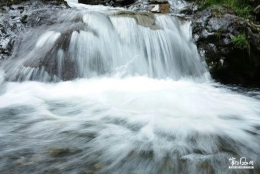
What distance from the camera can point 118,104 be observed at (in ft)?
14.5

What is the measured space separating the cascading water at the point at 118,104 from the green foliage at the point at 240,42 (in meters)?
0.94

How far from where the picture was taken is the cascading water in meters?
2.72

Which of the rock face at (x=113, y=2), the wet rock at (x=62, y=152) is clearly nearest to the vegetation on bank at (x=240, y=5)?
the rock face at (x=113, y=2)

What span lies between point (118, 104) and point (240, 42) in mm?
3715

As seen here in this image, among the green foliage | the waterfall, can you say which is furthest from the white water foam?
the green foliage

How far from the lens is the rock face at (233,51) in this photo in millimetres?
6262

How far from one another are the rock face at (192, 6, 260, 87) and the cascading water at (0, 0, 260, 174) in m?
0.34

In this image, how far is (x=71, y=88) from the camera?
4980 millimetres

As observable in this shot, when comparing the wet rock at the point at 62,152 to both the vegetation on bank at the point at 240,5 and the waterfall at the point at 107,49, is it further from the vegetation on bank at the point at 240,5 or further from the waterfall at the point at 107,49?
the vegetation on bank at the point at 240,5

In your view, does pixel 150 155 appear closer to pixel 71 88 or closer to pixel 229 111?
pixel 229 111

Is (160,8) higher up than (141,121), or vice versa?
(160,8)

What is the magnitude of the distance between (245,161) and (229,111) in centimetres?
167

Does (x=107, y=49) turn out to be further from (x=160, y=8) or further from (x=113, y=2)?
(x=113, y=2)

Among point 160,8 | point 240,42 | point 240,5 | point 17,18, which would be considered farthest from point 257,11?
point 17,18
